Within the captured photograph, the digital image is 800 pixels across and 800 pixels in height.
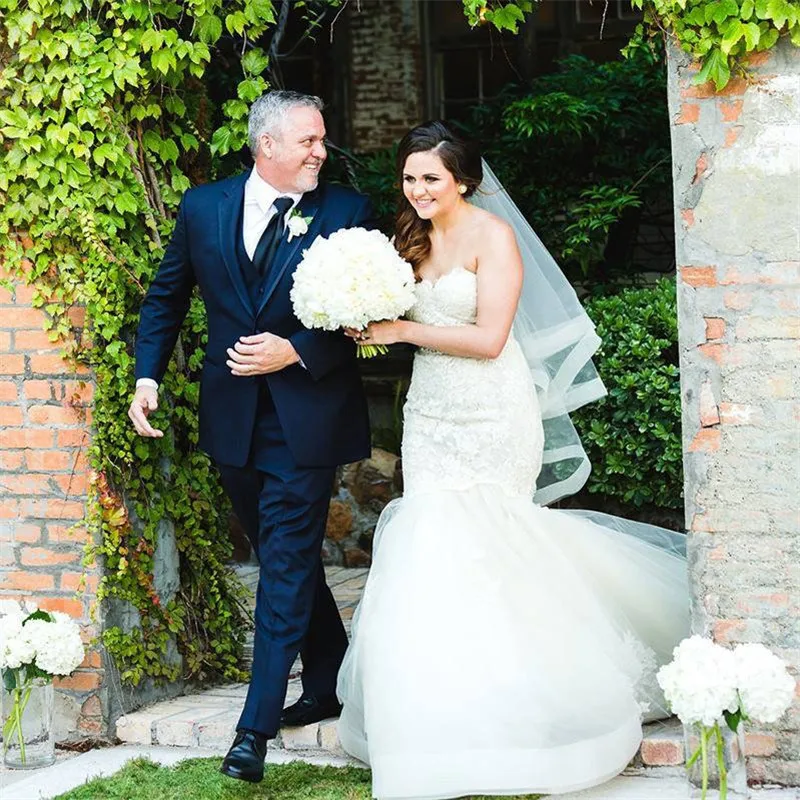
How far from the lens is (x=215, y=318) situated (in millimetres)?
4594

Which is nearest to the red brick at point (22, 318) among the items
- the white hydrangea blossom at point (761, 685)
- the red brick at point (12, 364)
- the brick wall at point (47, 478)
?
the brick wall at point (47, 478)

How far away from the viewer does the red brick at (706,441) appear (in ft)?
13.4

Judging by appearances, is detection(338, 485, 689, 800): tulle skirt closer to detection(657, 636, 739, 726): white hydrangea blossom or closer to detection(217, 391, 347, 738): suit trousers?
detection(217, 391, 347, 738): suit trousers

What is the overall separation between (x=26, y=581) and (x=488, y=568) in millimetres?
1768

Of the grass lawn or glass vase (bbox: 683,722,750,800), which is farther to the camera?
the grass lawn

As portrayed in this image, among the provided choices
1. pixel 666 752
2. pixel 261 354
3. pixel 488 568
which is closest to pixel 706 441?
pixel 488 568

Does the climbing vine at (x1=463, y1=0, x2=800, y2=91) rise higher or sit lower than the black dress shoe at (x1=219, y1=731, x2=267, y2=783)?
higher

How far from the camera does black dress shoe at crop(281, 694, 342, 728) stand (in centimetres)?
477

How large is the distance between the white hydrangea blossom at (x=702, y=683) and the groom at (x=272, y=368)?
1.32 m

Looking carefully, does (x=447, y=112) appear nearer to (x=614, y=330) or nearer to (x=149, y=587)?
(x=614, y=330)

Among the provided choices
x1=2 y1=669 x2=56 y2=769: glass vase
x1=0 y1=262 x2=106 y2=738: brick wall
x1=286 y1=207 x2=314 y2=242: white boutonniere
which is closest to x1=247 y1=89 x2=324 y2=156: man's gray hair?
x1=286 y1=207 x2=314 y2=242: white boutonniere

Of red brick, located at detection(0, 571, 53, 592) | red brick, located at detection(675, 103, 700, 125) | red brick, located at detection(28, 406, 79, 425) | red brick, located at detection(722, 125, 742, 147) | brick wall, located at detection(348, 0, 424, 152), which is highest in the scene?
brick wall, located at detection(348, 0, 424, 152)

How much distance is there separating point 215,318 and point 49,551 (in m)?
1.10

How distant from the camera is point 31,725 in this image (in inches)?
188
